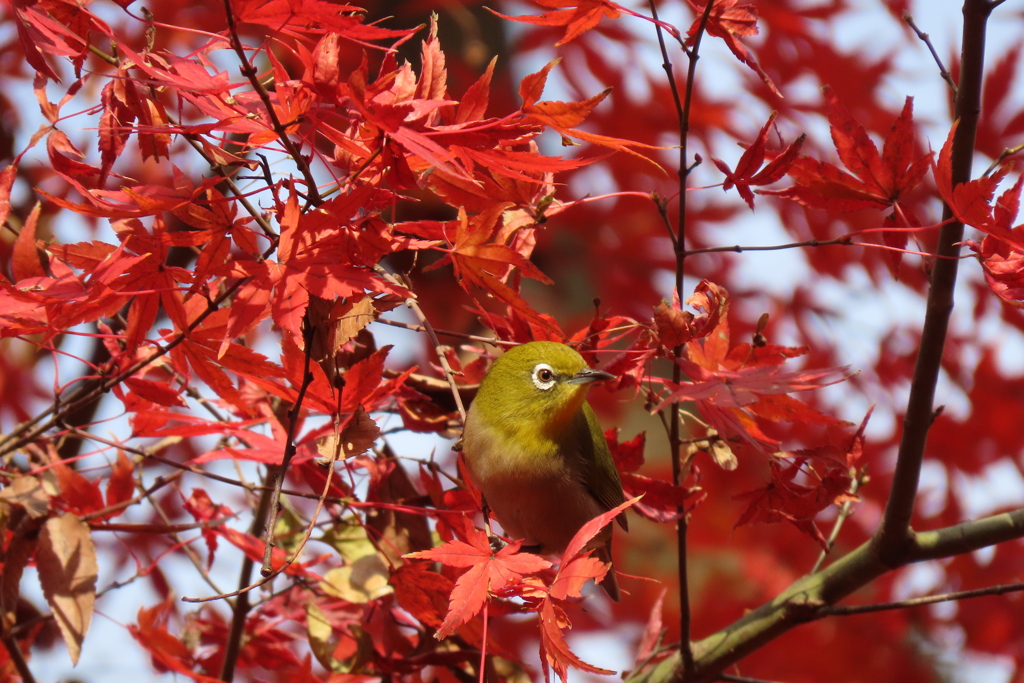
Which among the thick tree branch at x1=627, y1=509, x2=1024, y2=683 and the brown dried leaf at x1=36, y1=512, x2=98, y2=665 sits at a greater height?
the brown dried leaf at x1=36, y1=512, x2=98, y2=665

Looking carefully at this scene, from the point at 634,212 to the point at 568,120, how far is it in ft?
12.8

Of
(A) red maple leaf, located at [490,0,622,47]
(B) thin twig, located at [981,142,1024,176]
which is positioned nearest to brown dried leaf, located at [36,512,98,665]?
(A) red maple leaf, located at [490,0,622,47]

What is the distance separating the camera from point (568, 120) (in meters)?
1.44

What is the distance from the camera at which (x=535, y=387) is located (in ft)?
7.25

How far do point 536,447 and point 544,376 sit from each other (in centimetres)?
19

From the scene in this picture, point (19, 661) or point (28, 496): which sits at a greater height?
point (28, 496)

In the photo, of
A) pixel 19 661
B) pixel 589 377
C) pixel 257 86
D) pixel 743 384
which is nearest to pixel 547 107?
pixel 257 86

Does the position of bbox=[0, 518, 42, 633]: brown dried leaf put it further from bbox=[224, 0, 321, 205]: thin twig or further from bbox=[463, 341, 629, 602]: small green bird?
bbox=[224, 0, 321, 205]: thin twig

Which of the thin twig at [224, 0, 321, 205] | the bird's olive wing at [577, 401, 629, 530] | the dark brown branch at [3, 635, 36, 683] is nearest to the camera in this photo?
the thin twig at [224, 0, 321, 205]

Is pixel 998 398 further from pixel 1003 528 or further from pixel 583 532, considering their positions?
pixel 583 532

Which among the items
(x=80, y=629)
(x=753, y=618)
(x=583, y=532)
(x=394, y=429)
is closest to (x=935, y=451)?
(x=753, y=618)

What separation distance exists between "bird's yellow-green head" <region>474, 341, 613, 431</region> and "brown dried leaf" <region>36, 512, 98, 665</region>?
99 cm

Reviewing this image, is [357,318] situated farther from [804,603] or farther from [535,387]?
[804,603]

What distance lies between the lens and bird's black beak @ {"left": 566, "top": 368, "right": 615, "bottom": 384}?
1954 mm
